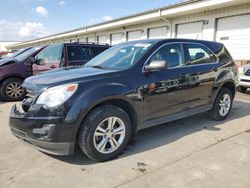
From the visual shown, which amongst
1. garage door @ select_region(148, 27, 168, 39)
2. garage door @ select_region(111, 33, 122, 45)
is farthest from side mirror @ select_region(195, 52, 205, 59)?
garage door @ select_region(111, 33, 122, 45)

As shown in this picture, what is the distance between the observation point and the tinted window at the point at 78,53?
7.65 meters

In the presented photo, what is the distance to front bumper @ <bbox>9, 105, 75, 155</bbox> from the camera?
3070mm

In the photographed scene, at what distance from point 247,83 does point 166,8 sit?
23.5 feet

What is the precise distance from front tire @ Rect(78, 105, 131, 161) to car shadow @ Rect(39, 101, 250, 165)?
18cm

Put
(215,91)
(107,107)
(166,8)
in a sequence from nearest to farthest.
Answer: (107,107), (215,91), (166,8)

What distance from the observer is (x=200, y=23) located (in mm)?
12680

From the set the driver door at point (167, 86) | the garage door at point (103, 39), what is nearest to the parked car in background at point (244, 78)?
the driver door at point (167, 86)

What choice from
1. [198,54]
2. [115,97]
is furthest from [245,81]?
[115,97]

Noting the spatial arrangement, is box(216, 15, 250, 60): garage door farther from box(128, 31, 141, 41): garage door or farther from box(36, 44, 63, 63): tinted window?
box(36, 44, 63, 63): tinted window

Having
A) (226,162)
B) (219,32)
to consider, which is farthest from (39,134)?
(219,32)

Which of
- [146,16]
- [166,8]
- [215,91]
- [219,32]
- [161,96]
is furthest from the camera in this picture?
[146,16]

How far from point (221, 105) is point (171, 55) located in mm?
1779

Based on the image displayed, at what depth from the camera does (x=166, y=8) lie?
44.1ft

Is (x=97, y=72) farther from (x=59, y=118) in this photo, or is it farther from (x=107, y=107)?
(x=59, y=118)
